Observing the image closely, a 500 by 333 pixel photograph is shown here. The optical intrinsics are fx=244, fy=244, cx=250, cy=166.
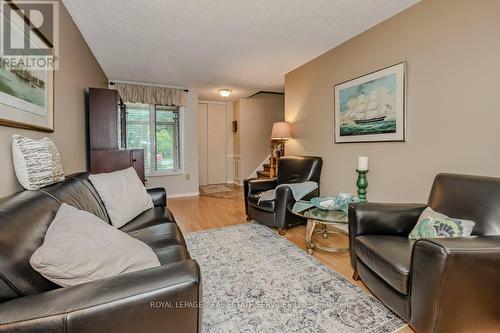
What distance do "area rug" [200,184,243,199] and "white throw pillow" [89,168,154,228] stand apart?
9.62 feet

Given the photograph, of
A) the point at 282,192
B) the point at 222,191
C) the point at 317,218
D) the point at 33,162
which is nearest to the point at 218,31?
the point at 282,192

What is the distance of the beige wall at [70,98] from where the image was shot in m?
2.05

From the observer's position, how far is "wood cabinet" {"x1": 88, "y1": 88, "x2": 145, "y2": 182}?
2908 mm

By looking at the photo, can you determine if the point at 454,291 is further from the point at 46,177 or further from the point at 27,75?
the point at 27,75

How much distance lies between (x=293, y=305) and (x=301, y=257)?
703 mm

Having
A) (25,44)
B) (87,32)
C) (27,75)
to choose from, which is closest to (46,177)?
(27,75)

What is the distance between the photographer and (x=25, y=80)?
147 centimetres

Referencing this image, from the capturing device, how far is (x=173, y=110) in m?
5.23

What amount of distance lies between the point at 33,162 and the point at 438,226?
2.45m

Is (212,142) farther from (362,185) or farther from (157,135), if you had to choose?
(362,185)

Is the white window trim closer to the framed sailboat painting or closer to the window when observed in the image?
the window
